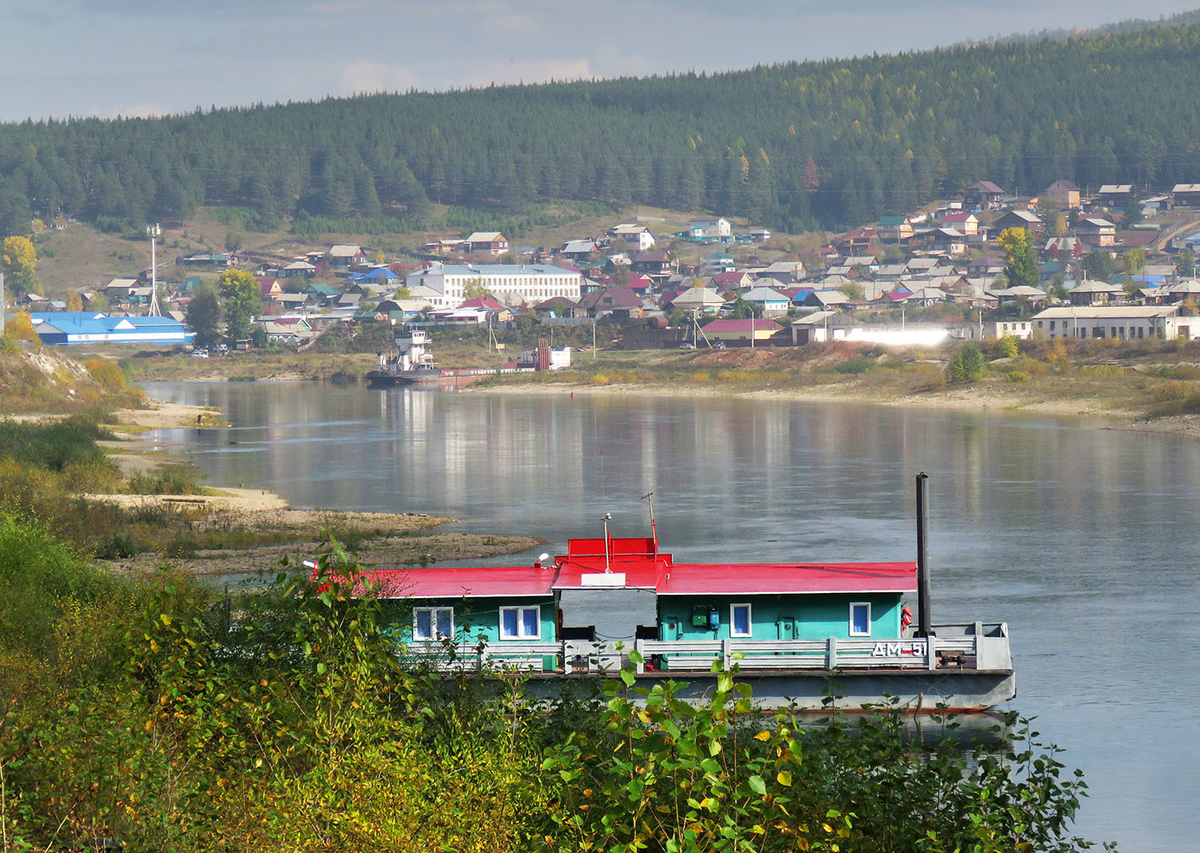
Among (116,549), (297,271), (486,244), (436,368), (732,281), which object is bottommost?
(116,549)

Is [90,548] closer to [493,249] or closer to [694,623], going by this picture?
[694,623]

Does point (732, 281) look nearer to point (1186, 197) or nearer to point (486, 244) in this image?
point (486, 244)

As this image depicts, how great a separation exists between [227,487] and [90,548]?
16189 mm

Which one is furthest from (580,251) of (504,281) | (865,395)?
(865,395)

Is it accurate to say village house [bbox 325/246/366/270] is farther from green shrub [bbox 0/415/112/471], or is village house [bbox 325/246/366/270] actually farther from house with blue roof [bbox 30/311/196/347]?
green shrub [bbox 0/415/112/471]

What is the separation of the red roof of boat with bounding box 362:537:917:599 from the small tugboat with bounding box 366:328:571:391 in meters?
100

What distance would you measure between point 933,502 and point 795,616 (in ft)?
78.4

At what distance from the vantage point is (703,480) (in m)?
48.7

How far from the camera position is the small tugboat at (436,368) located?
124006 millimetres

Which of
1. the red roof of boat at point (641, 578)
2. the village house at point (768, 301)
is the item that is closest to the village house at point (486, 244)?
the village house at point (768, 301)

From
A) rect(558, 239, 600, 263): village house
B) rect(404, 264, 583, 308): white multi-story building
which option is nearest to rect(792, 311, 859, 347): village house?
rect(404, 264, 583, 308): white multi-story building

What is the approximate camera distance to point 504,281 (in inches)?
6649

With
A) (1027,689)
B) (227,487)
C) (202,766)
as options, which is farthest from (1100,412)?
(202,766)

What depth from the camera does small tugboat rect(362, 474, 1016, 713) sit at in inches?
699
